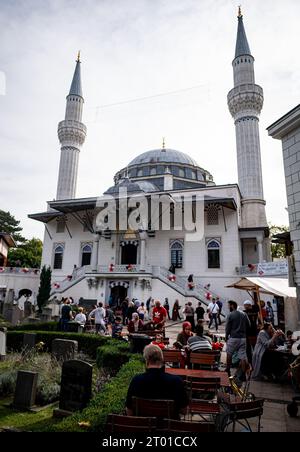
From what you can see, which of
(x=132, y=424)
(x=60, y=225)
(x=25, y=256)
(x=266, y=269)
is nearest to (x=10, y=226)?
(x=25, y=256)

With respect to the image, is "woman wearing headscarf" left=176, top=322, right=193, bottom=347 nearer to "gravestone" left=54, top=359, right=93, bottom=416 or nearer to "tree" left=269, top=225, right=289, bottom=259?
"gravestone" left=54, top=359, right=93, bottom=416

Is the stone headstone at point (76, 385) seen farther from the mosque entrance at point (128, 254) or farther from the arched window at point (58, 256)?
the arched window at point (58, 256)

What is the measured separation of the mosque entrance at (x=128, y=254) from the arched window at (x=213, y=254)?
650 cm

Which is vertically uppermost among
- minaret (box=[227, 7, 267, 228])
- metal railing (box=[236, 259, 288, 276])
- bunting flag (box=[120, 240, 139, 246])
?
minaret (box=[227, 7, 267, 228])

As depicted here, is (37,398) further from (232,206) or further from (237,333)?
(232,206)

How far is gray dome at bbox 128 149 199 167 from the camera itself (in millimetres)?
38531

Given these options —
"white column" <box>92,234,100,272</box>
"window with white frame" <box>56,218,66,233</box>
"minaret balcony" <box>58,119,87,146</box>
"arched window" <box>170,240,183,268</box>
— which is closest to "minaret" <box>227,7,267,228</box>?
"arched window" <box>170,240,183,268</box>

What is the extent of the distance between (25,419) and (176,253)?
20.6 meters

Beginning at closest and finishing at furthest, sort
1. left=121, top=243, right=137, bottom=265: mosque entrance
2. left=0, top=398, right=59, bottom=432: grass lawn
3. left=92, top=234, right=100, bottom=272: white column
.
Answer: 1. left=0, top=398, right=59, bottom=432: grass lawn
2. left=92, top=234, right=100, bottom=272: white column
3. left=121, top=243, right=137, bottom=265: mosque entrance

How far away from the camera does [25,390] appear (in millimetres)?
5449

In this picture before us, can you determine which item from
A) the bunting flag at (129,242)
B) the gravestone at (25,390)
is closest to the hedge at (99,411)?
the gravestone at (25,390)

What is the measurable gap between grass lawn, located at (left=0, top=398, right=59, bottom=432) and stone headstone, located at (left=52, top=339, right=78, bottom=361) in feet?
7.63

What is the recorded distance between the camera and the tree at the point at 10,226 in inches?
1689

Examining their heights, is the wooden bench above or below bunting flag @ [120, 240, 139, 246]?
below
